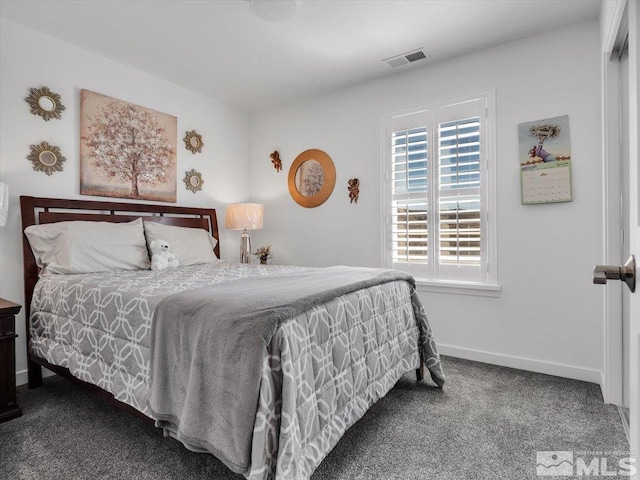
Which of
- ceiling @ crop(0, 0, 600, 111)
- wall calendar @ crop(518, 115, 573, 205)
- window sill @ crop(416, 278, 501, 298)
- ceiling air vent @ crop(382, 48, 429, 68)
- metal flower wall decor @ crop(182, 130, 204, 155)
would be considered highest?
ceiling @ crop(0, 0, 600, 111)

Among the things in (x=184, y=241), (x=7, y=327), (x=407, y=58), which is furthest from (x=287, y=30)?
(x=7, y=327)

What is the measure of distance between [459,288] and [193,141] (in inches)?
118

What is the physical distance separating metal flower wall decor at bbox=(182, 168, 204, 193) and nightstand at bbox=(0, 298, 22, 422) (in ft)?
6.42

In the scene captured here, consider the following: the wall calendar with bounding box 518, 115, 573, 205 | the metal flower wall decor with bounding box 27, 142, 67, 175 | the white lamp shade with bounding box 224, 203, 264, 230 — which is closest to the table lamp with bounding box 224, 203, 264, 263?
the white lamp shade with bounding box 224, 203, 264, 230

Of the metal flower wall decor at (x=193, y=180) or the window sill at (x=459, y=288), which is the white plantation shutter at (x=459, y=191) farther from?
the metal flower wall decor at (x=193, y=180)

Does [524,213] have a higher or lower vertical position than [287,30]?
lower

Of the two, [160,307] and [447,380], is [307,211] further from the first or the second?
[160,307]

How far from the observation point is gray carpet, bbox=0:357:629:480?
1605 mm

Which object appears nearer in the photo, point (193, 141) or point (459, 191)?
point (459, 191)

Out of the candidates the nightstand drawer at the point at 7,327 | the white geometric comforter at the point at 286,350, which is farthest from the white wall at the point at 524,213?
the nightstand drawer at the point at 7,327

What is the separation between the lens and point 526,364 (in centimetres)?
277

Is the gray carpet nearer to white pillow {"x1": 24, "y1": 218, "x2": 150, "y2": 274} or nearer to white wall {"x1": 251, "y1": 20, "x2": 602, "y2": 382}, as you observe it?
white wall {"x1": 251, "y1": 20, "x2": 602, "y2": 382}

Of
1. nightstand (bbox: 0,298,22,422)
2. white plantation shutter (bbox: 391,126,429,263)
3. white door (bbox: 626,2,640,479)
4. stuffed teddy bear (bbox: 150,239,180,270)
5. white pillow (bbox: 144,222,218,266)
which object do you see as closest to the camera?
white door (bbox: 626,2,640,479)

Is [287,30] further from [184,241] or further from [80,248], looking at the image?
[80,248]
